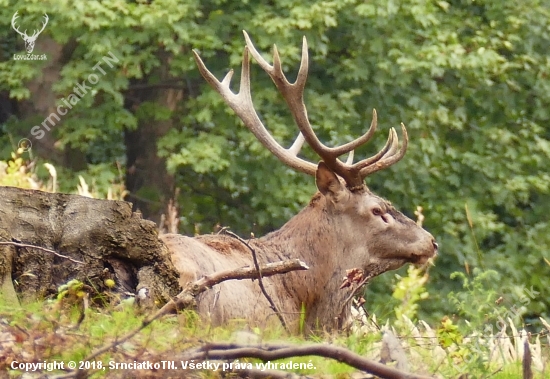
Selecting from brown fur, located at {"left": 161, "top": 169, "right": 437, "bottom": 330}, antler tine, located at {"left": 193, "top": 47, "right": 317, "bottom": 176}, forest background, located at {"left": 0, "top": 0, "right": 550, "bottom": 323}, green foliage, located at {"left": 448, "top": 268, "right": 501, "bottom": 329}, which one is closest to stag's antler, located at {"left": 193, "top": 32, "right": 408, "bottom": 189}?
antler tine, located at {"left": 193, "top": 47, "right": 317, "bottom": 176}

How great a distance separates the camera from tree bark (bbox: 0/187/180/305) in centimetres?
477

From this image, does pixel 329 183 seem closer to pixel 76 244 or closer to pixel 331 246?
pixel 331 246

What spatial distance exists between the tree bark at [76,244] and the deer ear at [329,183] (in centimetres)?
190

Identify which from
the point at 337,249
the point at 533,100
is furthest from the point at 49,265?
the point at 533,100

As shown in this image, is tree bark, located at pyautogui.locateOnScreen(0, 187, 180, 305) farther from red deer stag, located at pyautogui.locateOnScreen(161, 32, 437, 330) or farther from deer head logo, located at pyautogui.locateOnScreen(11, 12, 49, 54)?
deer head logo, located at pyautogui.locateOnScreen(11, 12, 49, 54)

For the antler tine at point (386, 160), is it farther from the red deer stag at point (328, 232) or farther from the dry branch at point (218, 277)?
the dry branch at point (218, 277)

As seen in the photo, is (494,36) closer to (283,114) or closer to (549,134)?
(549,134)

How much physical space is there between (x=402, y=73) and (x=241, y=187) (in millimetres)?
2647

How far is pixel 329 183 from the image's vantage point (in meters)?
6.75

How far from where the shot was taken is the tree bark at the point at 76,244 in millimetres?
4770

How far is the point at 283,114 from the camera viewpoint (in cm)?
1456

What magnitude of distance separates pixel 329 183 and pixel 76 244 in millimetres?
2260

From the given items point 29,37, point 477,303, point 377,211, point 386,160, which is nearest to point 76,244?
point 477,303

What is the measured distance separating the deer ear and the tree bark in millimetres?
1904
